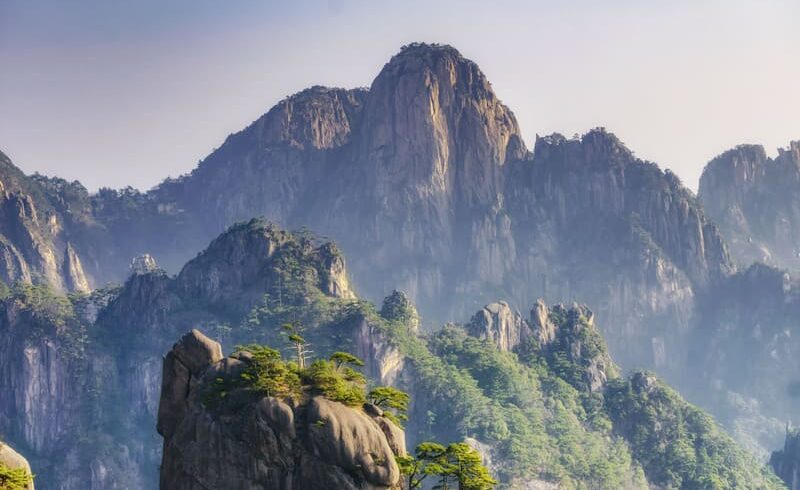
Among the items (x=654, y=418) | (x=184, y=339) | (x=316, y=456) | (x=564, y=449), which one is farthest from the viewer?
(x=654, y=418)

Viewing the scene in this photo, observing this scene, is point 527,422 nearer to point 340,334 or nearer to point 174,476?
point 340,334

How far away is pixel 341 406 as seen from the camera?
79000mm

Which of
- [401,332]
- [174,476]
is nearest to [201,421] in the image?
[174,476]

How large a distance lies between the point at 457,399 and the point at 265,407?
10604 cm

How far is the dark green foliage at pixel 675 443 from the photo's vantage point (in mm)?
179750

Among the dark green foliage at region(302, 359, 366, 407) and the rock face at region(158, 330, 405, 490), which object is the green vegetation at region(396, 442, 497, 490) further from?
the dark green foliage at region(302, 359, 366, 407)

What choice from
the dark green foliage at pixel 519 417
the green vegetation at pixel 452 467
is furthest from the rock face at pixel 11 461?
the dark green foliage at pixel 519 417

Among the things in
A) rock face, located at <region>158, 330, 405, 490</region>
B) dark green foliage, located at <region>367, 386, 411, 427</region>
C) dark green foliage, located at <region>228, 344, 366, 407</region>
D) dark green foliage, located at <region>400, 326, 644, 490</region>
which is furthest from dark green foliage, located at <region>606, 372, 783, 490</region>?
rock face, located at <region>158, 330, 405, 490</region>

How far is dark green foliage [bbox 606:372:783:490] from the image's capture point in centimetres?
17975

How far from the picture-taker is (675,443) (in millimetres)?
185500

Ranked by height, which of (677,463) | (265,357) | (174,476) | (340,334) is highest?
(340,334)

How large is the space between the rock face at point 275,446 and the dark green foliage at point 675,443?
351ft

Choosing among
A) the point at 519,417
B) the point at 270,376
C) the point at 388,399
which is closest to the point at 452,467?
the point at 388,399

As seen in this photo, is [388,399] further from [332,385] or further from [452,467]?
[452,467]
